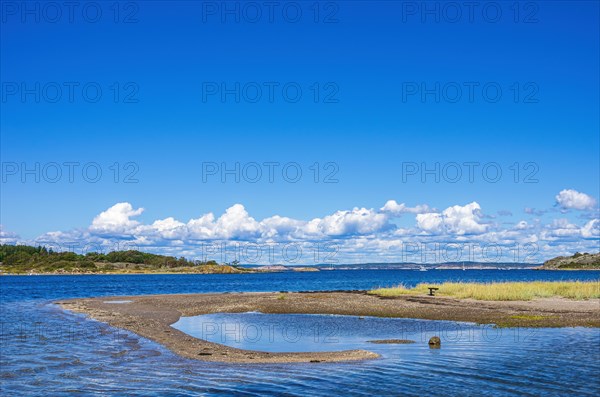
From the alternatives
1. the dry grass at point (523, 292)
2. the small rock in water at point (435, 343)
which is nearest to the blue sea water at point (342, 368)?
the small rock in water at point (435, 343)

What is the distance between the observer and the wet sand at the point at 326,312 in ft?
88.6

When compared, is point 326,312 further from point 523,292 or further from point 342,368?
point 342,368

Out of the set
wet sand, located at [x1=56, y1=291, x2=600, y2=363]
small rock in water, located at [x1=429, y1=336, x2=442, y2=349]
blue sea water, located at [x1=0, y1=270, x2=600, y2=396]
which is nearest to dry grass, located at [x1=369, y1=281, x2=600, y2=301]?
wet sand, located at [x1=56, y1=291, x2=600, y2=363]

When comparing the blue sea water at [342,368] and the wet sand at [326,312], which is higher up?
the blue sea water at [342,368]

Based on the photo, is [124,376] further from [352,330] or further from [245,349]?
[352,330]

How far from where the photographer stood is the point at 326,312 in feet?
166

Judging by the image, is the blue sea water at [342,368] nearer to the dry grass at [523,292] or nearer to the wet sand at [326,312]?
the wet sand at [326,312]

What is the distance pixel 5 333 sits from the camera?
37906mm

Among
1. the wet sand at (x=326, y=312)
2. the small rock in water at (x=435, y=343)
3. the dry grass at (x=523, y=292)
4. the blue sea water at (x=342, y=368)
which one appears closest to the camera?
the blue sea water at (x=342, y=368)

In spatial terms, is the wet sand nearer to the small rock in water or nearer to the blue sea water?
the blue sea water

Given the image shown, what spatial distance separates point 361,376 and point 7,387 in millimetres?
13237

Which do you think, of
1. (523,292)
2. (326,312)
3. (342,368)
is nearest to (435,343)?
(342,368)

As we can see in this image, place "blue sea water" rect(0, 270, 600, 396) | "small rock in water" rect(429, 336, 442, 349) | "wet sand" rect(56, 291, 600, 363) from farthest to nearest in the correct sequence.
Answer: "small rock in water" rect(429, 336, 442, 349), "wet sand" rect(56, 291, 600, 363), "blue sea water" rect(0, 270, 600, 396)

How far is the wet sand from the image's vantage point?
27.0 meters
